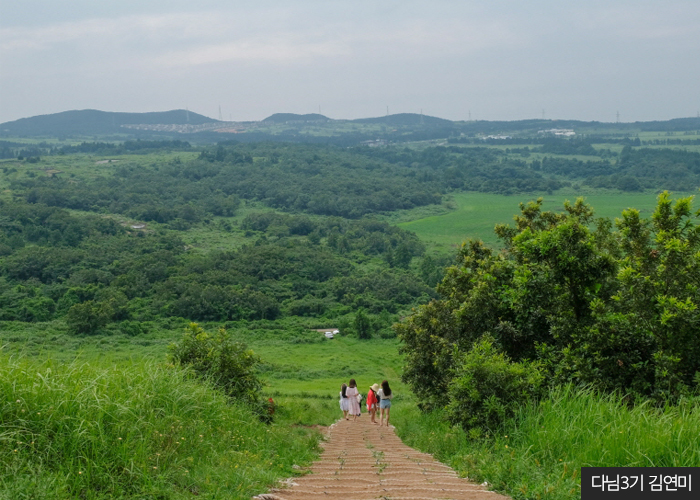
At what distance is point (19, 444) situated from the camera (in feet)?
17.3

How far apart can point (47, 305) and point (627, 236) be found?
228 ft

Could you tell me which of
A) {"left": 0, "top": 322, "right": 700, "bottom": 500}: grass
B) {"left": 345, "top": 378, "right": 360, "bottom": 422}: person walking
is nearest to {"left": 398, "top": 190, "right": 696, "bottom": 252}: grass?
{"left": 345, "top": 378, "right": 360, "bottom": 422}: person walking

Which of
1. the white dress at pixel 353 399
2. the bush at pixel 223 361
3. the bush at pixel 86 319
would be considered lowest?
the bush at pixel 86 319

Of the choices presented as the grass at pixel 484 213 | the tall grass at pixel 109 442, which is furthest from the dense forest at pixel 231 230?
the tall grass at pixel 109 442

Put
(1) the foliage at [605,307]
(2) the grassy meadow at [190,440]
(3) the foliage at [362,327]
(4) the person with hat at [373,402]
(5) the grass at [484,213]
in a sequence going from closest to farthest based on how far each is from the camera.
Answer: (2) the grassy meadow at [190,440]
(1) the foliage at [605,307]
(4) the person with hat at [373,402]
(3) the foliage at [362,327]
(5) the grass at [484,213]

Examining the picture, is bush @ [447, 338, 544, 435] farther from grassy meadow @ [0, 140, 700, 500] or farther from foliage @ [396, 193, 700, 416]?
foliage @ [396, 193, 700, 416]

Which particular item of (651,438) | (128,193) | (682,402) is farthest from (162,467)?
(128,193)

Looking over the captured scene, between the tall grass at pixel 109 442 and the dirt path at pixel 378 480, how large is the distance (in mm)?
386

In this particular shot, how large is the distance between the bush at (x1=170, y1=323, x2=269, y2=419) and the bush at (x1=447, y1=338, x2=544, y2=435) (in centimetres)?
487

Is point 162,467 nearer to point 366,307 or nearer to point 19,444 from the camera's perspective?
point 19,444

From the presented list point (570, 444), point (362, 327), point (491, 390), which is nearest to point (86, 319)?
point (362, 327)

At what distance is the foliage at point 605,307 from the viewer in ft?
26.3

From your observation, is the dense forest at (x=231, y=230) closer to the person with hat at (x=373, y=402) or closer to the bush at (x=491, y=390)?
the person with hat at (x=373, y=402)

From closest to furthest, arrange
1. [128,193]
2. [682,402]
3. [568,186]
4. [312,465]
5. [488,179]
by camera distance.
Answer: [682,402]
[312,465]
[128,193]
[568,186]
[488,179]
